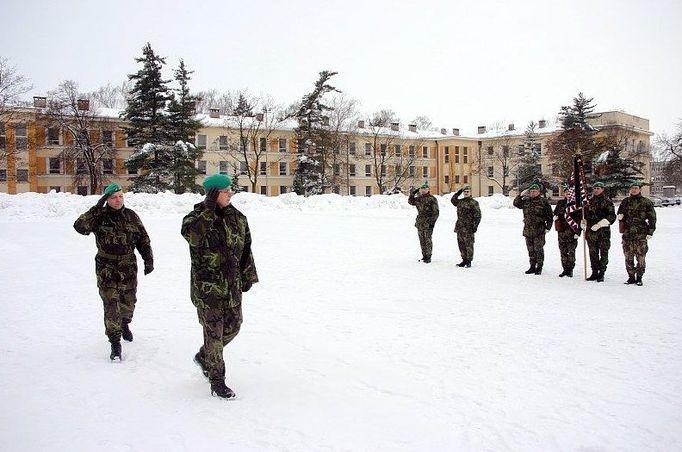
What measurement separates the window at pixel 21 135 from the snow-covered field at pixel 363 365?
4852 cm

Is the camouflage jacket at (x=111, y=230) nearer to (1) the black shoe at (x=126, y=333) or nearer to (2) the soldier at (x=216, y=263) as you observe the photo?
(1) the black shoe at (x=126, y=333)

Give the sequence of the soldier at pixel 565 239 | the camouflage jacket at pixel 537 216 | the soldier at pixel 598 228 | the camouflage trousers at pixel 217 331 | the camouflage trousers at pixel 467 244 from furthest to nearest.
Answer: the camouflage trousers at pixel 467 244 < the camouflage jacket at pixel 537 216 < the soldier at pixel 565 239 < the soldier at pixel 598 228 < the camouflage trousers at pixel 217 331

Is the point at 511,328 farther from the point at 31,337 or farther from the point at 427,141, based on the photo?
the point at 427,141

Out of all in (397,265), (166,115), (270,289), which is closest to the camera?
(270,289)

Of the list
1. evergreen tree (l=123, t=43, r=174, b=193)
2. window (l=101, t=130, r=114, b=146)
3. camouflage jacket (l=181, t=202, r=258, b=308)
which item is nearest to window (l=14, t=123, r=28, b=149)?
window (l=101, t=130, r=114, b=146)

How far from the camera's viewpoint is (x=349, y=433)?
4105mm

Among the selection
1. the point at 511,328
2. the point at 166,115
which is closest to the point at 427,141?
the point at 166,115

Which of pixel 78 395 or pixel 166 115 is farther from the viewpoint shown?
pixel 166 115

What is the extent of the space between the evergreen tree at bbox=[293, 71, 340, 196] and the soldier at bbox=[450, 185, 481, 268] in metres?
41.5

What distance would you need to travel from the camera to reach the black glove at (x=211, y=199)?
14.8 feet

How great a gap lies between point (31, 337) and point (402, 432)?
5411 mm

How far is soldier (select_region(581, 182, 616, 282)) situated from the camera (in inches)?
424

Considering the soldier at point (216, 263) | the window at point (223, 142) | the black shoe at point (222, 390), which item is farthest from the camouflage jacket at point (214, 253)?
the window at point (223, 142)

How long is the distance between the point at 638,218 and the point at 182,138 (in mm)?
40434
